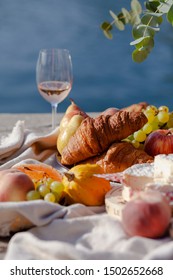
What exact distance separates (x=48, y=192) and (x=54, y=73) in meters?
0.71

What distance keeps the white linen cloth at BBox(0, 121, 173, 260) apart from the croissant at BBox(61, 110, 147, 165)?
1.17 ft

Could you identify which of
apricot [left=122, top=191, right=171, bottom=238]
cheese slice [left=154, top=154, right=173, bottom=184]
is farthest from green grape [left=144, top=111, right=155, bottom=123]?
apricot [left=122, top=191, right=171, bottom=238]

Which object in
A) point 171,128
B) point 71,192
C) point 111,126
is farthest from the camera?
point 171,128

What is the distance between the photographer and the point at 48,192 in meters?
1.30

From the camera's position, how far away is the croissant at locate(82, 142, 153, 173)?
1.61m

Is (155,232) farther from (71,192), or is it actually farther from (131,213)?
(71,192)

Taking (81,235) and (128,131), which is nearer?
(81,235)

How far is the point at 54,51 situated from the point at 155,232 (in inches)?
40.2

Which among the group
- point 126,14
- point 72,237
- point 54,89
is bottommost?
point 72,237

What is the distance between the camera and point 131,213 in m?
1.06

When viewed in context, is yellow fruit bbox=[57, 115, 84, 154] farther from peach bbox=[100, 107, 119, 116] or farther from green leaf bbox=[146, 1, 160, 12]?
green leaf bbox=[146, 1, 160, 12]

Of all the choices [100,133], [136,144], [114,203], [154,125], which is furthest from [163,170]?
[154,125]

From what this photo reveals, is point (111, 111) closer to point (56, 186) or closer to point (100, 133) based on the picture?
point (100, 133)
